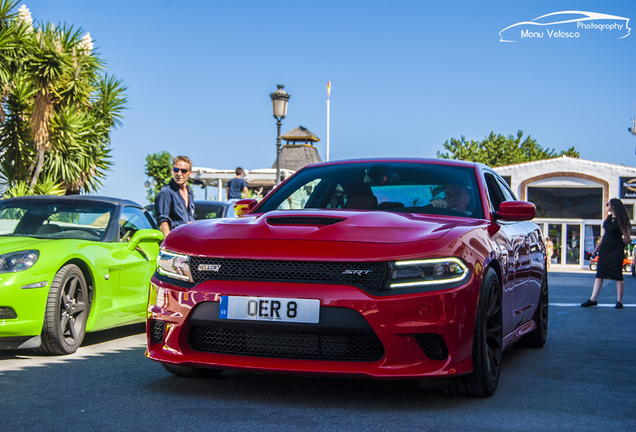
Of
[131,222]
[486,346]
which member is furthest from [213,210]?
[486,346]

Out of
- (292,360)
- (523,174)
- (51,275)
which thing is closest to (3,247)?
(51,275)

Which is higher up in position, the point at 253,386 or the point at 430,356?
the point at 430,356

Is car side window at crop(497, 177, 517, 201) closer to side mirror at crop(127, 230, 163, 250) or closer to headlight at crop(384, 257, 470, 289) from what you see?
headlight at crop(384, 257, 470, 289)

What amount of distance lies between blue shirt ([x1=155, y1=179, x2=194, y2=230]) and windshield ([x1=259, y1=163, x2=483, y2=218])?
3241mm

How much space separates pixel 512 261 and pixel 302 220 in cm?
157

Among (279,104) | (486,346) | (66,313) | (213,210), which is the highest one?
(279,104)

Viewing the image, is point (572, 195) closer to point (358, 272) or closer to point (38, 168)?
point (38, 168)

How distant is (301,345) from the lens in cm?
386

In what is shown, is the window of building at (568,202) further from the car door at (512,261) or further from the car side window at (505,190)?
the car door at (512,261)

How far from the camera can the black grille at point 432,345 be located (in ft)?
12.4

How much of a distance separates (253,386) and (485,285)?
57.1 inches

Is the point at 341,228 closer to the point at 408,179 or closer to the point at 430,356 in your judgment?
the point at 430,356

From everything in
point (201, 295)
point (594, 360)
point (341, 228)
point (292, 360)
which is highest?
point (341, 228)

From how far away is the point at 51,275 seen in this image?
5.53 m
